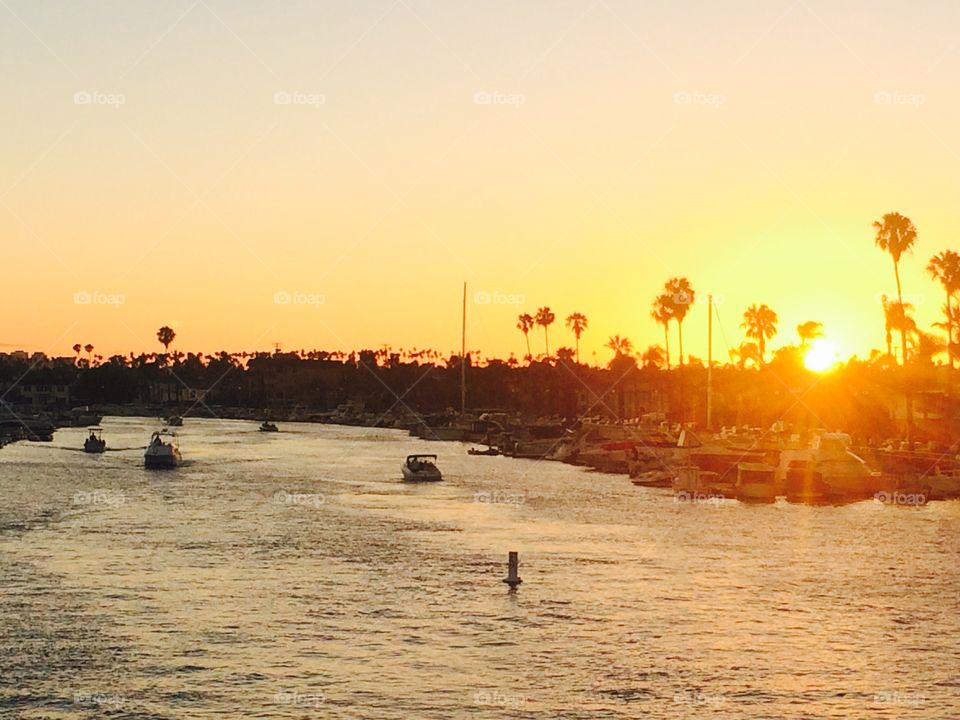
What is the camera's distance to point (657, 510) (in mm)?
84250

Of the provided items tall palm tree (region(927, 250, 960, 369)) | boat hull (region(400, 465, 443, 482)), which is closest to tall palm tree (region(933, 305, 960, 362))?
tall palm tree (region(927, 250, 960, 369))

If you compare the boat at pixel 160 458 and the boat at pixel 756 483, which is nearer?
the boat at pixel 756 483

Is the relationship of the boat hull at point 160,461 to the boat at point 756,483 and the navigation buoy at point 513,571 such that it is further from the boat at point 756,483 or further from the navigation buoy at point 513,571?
the navigation buoy at point 513,571

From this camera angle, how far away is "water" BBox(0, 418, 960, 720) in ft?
110

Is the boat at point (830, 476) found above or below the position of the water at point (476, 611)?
above

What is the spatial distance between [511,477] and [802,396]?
52907 millimetres

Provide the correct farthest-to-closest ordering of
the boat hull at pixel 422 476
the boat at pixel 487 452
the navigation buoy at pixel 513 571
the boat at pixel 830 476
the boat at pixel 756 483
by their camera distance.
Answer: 1. the boat at pixel 487 452
2. the boat hull at pixel 422 476
3. the boat at pixel 830 476
4. the boat at pixel 756 483
5. the navigation buoy at pixel 513 571

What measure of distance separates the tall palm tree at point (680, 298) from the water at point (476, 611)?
103635mm

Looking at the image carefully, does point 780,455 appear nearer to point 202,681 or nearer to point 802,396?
point 802,396

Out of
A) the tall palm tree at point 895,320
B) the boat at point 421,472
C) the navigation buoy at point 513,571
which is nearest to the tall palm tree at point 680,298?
the tall palm tree at point 895,320

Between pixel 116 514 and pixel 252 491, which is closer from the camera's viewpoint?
pixel 116 514

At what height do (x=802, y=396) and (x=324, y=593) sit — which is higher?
(x=802, y=396)

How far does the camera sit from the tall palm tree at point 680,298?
188 meters

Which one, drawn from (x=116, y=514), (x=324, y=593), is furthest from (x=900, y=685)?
(x=116, y=514)
